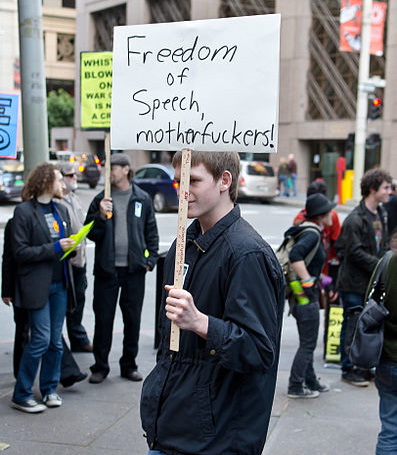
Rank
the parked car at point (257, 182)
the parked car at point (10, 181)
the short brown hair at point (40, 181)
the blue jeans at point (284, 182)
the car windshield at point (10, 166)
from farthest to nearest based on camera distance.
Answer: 1. the blue jeans at point (284, 182)
2. the parked car at point (257, 182)
3. the car windshield at point (10, 166)
4. the parked car at point (10, 181)
5. the short brown hair at point (40, 181)

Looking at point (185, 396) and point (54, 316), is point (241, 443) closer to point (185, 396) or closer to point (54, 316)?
point (185, 396)

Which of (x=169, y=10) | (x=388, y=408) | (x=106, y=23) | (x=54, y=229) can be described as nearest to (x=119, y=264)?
(x=54, y=229)

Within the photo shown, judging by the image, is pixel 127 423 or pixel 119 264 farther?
pixel 119 264

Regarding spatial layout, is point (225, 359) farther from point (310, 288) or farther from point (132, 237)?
point (132, 237)

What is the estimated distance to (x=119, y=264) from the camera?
5.84 metres

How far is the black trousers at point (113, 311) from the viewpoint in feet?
19.2

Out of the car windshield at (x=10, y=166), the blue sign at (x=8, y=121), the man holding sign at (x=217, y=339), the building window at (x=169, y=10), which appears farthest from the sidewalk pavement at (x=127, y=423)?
the building window at (x=169, y=10)

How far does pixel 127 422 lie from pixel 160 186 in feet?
53.8

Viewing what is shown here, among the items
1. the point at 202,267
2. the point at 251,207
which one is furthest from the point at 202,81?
the point at 251,207

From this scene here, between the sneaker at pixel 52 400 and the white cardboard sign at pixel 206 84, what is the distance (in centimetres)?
302

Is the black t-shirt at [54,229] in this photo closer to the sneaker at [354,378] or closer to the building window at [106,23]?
the sneaker at [354,378]

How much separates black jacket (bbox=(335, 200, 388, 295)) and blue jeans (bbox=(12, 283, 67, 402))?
2.48m

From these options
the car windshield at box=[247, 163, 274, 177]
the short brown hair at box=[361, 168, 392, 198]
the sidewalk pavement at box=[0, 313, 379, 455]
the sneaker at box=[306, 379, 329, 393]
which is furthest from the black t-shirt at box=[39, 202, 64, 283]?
the car windshield at box=[247, 163, 274, 177]

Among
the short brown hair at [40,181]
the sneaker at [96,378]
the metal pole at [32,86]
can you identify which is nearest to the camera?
the short brown hair at [40,181]
